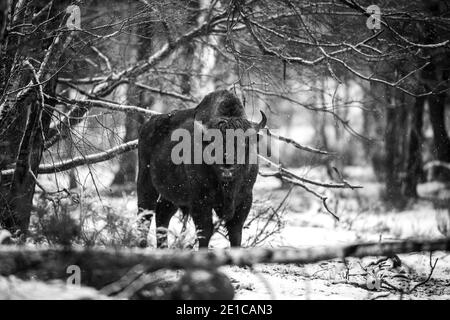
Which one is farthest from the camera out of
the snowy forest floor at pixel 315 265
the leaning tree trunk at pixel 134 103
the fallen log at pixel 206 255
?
the leaning tree trunk at pixel 134 103

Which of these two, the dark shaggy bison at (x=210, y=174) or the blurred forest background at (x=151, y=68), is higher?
the blurred forest background at (x=151, y=68)

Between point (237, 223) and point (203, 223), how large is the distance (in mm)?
431

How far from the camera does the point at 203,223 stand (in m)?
6.98

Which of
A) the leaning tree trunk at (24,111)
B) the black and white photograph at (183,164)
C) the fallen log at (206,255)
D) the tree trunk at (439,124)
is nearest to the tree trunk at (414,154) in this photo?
the tree trunk at (439,124)

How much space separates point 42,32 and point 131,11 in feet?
4.82

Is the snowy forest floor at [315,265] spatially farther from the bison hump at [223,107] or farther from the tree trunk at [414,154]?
the tree trunk at [414,154]

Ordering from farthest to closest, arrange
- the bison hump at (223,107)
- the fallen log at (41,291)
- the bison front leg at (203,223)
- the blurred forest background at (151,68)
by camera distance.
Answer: the blurred forest background at (151,68) < the bison hump at (223,107) < the bison front leg at (203,223) < the fallen log at (41,291)

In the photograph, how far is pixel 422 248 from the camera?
404 cm

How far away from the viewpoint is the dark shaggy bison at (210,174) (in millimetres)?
6762

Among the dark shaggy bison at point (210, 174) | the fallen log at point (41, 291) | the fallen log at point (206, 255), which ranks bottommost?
the fallen log at point (41, 291)

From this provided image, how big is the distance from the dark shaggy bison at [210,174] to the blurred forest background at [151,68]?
750 mm

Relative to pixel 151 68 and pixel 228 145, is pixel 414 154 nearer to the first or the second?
pixel 151 68

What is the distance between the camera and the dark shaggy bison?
22.2 feet
